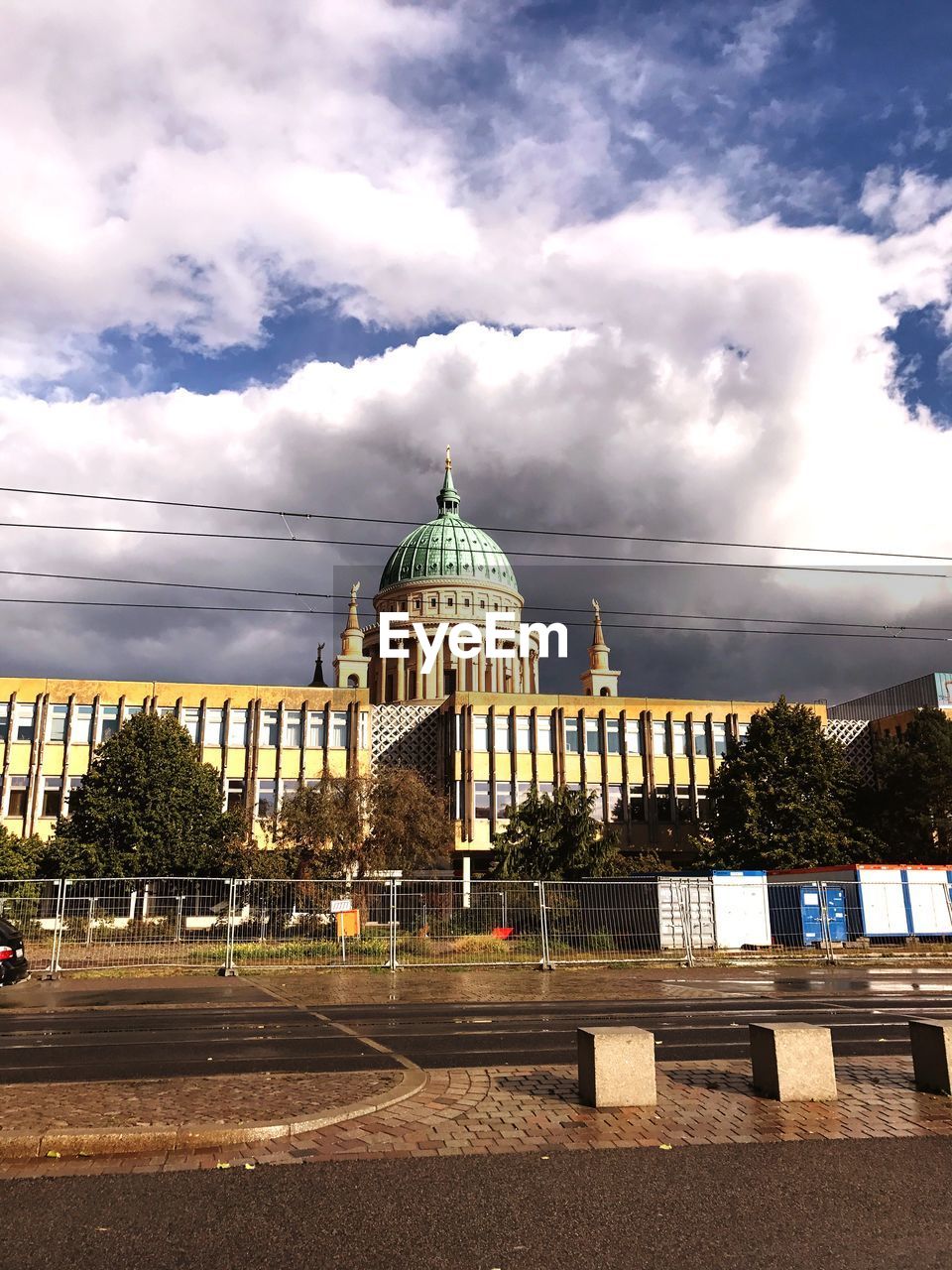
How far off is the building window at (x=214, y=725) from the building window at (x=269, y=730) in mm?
2297

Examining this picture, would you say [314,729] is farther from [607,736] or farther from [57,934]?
[57,934]

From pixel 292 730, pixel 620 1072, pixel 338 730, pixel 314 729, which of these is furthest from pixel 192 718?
pixel 620 1072

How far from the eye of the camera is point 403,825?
40062 mm

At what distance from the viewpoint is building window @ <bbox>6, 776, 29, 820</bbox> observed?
6041 cm

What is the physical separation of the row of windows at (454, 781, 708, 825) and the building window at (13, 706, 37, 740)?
25752mm

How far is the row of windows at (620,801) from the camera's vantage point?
63.2m

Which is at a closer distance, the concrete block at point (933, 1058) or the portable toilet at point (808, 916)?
the concrete block at point (933, 1058)

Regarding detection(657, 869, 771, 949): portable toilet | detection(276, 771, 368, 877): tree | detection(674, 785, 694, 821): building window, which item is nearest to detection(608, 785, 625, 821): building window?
detection(674, 785, 694, 821): building window

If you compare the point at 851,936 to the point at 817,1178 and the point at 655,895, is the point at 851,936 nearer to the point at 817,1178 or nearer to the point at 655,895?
the point at 655,895

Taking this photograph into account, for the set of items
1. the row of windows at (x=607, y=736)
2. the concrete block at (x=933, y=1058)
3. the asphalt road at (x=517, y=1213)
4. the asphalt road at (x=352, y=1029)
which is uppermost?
the row of windows at (x=607, y=736)

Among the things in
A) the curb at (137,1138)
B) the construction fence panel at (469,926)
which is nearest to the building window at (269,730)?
the construction fence panel at (469,926)

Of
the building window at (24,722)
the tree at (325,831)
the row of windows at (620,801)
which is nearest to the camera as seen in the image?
the tree at (325,831)

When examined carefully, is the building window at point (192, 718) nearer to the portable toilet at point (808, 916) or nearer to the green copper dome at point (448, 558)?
the green copper dome at point (448, 558)

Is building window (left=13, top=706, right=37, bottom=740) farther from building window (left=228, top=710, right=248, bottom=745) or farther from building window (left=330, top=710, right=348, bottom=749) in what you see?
building window (left=330, top=710, right=348, bottom=749)
